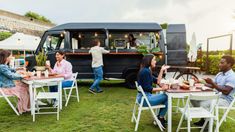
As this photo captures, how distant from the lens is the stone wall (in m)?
22.2

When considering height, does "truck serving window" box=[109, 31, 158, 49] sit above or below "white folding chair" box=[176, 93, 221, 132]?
above

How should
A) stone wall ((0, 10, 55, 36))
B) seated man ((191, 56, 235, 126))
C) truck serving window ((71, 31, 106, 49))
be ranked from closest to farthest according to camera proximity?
seated man ((191, 56, 235, 126))
truck serving window ((71, 31, 106, 49))
stone wall ((0, 10, 55, 36))

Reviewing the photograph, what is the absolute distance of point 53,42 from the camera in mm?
10641

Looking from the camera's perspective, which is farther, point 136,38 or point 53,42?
point 53,42

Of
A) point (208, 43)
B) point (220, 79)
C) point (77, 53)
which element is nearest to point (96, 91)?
point (77, 53)

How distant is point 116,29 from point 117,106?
407cm

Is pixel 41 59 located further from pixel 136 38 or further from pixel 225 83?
pixel 225 83

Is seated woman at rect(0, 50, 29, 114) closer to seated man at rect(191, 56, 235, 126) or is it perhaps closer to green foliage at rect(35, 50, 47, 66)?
green foliage at rect(35, 50, 47, 66)

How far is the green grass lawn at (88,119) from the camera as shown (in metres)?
5.19

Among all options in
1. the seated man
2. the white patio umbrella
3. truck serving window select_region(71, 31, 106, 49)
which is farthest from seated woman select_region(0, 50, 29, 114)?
the white patio umbrella

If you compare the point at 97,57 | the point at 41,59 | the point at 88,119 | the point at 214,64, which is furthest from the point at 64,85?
the point at 214,64

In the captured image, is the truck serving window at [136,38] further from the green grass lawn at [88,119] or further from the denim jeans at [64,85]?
the denim jeans at [64,85]

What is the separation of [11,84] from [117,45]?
522 cm

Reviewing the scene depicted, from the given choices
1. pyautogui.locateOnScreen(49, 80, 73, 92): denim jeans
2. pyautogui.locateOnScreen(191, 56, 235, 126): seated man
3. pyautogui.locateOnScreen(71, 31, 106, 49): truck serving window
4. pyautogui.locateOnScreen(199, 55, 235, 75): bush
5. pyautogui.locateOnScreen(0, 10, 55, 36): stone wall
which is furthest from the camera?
pyautogui.locateOnScreen(0, 10, 55, 36): stone wall
